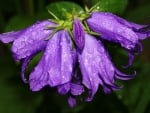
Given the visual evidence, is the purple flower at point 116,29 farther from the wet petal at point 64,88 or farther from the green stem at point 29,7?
the green stem at point 29,7

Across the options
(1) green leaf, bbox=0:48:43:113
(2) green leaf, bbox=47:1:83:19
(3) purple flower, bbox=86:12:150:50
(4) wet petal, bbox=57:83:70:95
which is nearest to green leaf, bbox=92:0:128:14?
(2) green leaf, bbox=47:1:83:19

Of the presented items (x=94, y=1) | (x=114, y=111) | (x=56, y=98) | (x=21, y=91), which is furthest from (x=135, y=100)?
(x=94, y=1)

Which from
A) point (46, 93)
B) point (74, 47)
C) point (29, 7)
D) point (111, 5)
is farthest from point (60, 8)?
point (46, 93)

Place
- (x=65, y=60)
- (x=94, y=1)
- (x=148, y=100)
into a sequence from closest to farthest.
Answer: (x=65, y=60) → (x=94, y=1) → (x=148, y=100)

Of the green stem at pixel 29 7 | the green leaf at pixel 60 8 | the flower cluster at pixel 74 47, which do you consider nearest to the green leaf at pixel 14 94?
the green stem at pixel 29 7

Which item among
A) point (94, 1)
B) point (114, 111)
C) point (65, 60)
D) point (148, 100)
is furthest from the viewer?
point (114, 111)

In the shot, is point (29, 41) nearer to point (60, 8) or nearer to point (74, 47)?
point (74, 47)

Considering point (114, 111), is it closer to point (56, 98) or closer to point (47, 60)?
point (56, 98)

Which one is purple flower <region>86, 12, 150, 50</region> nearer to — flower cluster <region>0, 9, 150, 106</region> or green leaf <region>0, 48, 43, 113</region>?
flower cluster <region>0, 9, 150, 106</region>
